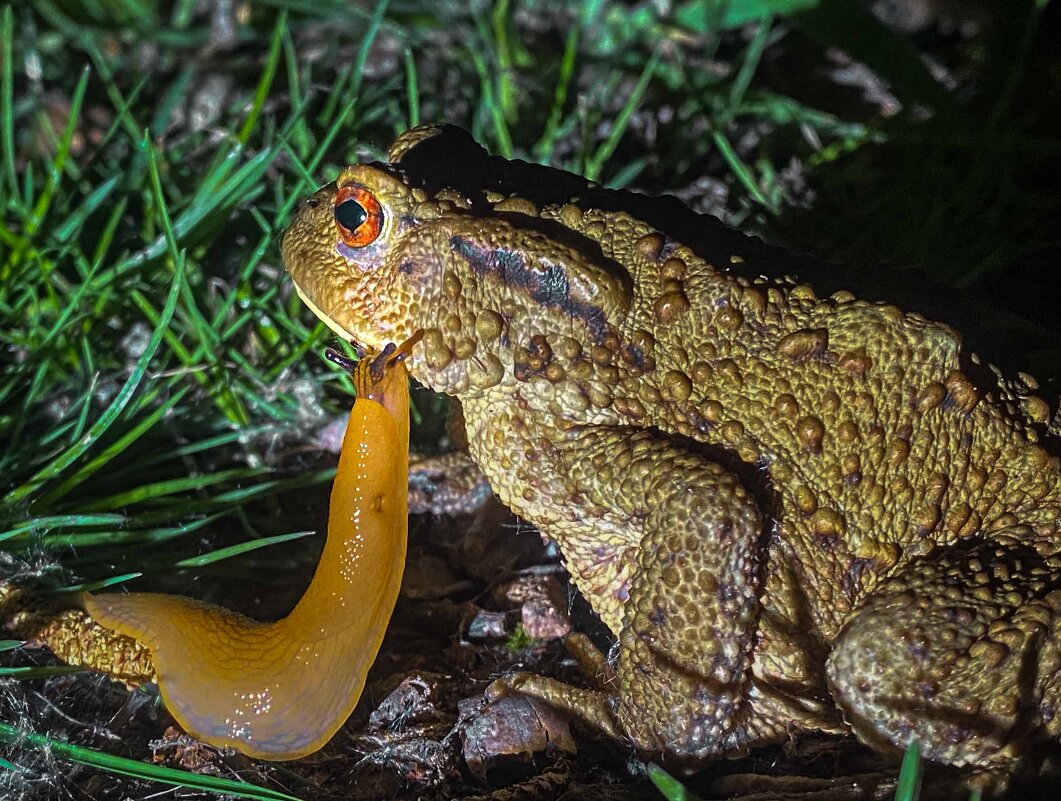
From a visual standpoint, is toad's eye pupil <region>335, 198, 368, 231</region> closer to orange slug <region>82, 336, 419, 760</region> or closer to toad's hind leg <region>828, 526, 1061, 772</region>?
orange slug <region>82, 336, 419, 760</region>

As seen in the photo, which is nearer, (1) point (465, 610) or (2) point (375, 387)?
(2) point (375, 387)

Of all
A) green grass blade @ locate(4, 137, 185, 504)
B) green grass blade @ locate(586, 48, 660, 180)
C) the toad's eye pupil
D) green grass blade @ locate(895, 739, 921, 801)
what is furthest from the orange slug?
green grass blade @ locate(586, 48, 660, 180)

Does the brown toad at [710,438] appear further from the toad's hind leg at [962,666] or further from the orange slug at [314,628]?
the orange slug at [314,628]

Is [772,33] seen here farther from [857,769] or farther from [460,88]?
[857,769]

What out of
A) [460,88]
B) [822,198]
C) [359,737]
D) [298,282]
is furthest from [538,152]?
[359,737]

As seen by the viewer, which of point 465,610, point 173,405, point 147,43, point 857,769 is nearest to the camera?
point 857,769

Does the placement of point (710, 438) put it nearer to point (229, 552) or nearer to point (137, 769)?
point (229, 552)

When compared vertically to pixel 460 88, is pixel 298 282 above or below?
below
